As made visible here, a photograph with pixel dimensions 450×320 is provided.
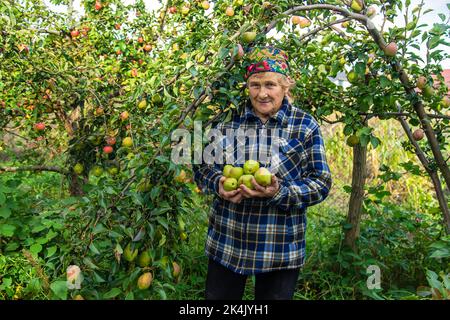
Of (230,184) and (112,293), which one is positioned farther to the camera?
(112,293)

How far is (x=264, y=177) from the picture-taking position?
1.58 m

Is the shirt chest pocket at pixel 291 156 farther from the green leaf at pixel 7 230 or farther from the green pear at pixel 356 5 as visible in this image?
the green leaf at pixel 7 230

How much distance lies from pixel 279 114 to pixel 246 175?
27 centimetres

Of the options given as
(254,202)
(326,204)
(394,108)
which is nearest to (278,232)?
(254,202)

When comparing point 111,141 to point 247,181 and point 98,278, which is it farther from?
point 247,181

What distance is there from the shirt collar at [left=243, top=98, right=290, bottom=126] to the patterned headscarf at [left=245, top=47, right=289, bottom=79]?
114mm

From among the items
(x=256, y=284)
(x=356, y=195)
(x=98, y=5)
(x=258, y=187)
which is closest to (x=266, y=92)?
(x=258, y=187)

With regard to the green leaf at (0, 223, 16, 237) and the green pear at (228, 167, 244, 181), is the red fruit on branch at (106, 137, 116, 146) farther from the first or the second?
the green pear at (228, 167, 244, 181)

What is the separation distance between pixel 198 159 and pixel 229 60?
1.43 ft

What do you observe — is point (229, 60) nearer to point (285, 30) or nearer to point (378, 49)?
point (285, 30)

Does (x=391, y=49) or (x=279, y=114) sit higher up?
(x=391, y=49)

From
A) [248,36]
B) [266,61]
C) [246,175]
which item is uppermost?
[248,36]

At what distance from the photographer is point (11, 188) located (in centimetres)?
281

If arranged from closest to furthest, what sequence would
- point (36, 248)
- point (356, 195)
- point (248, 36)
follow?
point (248, 36)
point (36, 248)
point (356, 195)
